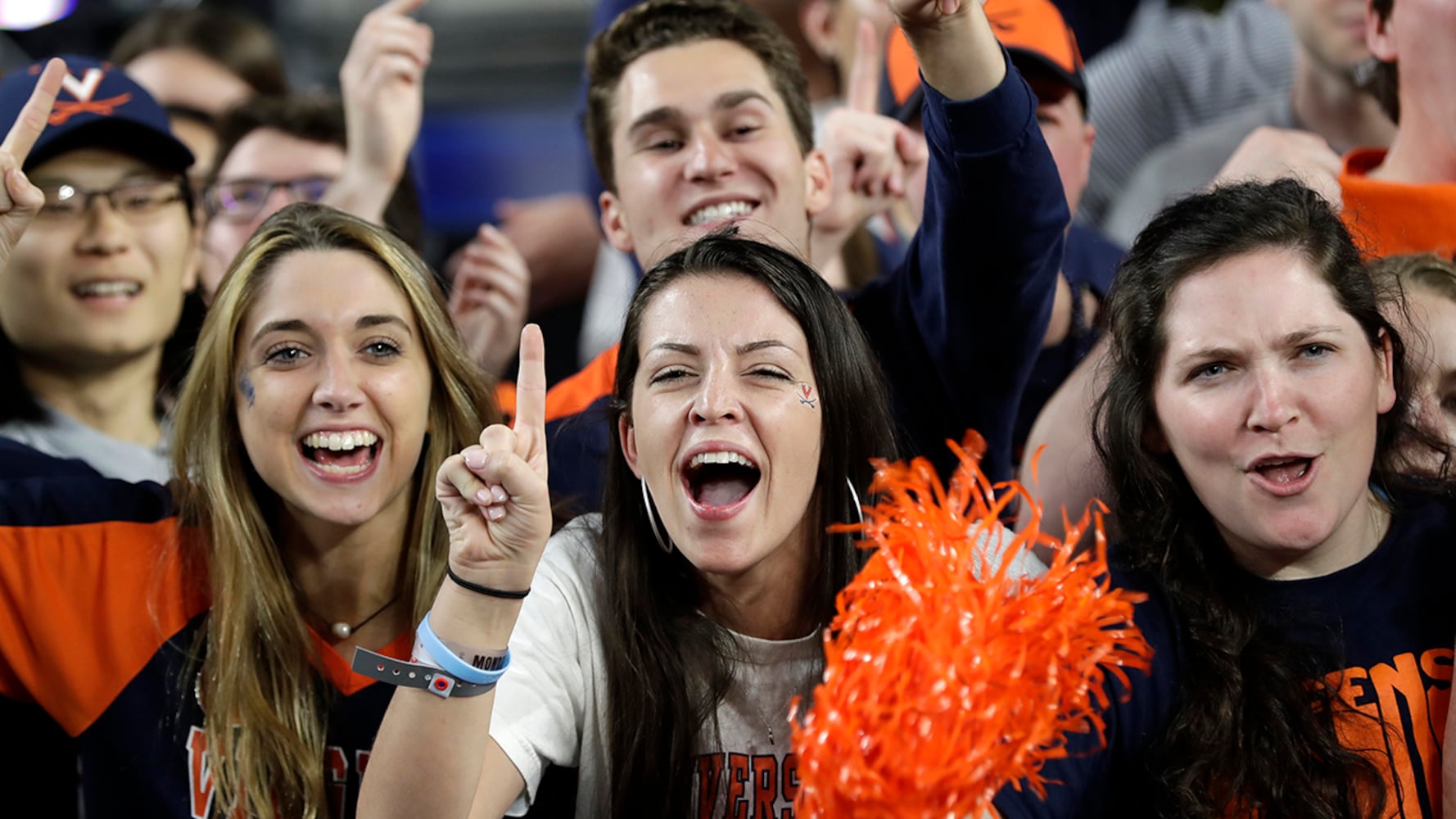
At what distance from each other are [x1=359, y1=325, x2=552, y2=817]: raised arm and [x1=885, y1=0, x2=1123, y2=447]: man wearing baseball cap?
1321mm

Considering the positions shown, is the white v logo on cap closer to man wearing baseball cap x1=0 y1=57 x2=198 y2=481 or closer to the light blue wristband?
man wearing baseball cap x1=0 y1=57 x2=198 y2=481

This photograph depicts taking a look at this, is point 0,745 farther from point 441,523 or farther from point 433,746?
point 433,746

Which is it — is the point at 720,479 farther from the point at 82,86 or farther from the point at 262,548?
the point at 82,86

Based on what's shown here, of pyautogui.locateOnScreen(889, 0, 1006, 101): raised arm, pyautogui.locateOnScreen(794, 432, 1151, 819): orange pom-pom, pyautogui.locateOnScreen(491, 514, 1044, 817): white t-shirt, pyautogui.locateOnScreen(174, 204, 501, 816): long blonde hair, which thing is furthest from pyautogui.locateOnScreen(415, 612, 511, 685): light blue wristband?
pyautogui.locateOnScreen(889, 0, 1006, 101): raised arm

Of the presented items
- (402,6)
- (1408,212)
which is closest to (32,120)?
(402,6)

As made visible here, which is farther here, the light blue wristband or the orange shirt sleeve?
the orange shirt sleeve

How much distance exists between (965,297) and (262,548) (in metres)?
1.19

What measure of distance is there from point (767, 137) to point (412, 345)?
2.72 feet

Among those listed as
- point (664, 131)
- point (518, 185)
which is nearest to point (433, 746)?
point (664, 131)

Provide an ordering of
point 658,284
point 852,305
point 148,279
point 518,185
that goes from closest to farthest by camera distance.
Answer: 1. point 658,284
2. point 852,305
3. point 148,279
4. point 518,185

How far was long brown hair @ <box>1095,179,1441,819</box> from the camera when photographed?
1796mm

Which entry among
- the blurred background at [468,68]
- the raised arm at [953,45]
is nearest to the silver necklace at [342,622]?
the raised arm at [953,45]

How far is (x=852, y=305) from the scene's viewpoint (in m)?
2.62

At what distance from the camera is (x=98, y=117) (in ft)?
9.29
